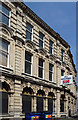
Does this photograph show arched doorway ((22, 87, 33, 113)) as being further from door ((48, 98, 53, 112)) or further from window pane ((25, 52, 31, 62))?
door ((48, 98, 53, 112))

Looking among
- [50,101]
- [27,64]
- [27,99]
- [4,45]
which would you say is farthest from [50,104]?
[4,45]

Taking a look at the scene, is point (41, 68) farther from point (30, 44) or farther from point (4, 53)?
point (4, 53)

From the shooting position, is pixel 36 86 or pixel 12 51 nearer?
pixel 12 51

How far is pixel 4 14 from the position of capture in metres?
17.1

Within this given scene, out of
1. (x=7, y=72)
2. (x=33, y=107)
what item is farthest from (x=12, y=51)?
(x=33, y=107)

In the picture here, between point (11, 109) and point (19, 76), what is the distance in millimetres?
3097

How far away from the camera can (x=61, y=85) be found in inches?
1068

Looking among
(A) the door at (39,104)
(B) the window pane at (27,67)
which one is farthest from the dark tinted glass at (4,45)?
(A) the door at (39,104)

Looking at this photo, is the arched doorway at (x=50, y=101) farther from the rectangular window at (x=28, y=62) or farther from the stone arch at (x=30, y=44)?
the stone arch at (x=30, y=44)

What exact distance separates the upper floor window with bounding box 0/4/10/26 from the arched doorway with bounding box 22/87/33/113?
7.20 metres

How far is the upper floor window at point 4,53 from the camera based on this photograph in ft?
53.1

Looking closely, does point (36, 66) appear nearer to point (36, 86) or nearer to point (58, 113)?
point (36, 86)

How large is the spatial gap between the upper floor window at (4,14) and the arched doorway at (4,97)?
5.93m

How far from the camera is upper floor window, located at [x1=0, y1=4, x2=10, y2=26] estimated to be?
55.5ft
